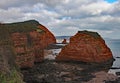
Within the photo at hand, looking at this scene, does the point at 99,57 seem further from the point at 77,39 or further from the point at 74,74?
the point at 74,74

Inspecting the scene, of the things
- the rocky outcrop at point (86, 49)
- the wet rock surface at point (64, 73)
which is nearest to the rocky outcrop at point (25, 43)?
the wet rock surface at point (64, 73)

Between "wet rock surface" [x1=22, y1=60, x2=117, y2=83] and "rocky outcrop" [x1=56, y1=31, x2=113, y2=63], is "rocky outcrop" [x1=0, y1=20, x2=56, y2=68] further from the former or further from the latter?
"rocky outcrop" [x1=56, y1=31, x2=113, y2=63]

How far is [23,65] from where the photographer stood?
87.9 meters

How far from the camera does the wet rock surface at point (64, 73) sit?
74625 mm

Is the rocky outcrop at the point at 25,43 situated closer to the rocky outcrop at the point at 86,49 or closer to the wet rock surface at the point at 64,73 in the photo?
the wet rock surface at the point at 64,73

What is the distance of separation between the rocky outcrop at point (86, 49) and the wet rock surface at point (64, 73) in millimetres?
3346

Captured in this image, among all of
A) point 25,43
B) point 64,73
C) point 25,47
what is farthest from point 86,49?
point 25,47

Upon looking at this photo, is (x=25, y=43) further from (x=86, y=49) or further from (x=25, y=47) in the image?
(x=86, y=49)

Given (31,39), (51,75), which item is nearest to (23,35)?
(31,39)

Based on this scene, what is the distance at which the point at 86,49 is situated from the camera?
348ft

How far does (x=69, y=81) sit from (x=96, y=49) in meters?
35.4

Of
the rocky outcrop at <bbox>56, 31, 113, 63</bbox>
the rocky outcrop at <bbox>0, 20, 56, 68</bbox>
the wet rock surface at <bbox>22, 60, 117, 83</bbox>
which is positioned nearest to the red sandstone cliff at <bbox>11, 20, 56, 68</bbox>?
the rocky outcrop at <bbox>0, 20, 56, 68</bbox>

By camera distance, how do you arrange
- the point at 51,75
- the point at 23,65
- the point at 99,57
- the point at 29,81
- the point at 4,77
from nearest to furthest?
the point at 4,77 → the point at 29,81 → the point at 51,75 → the point at 23,65 → the point at 99,57

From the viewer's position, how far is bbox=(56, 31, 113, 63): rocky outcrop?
10562cm
